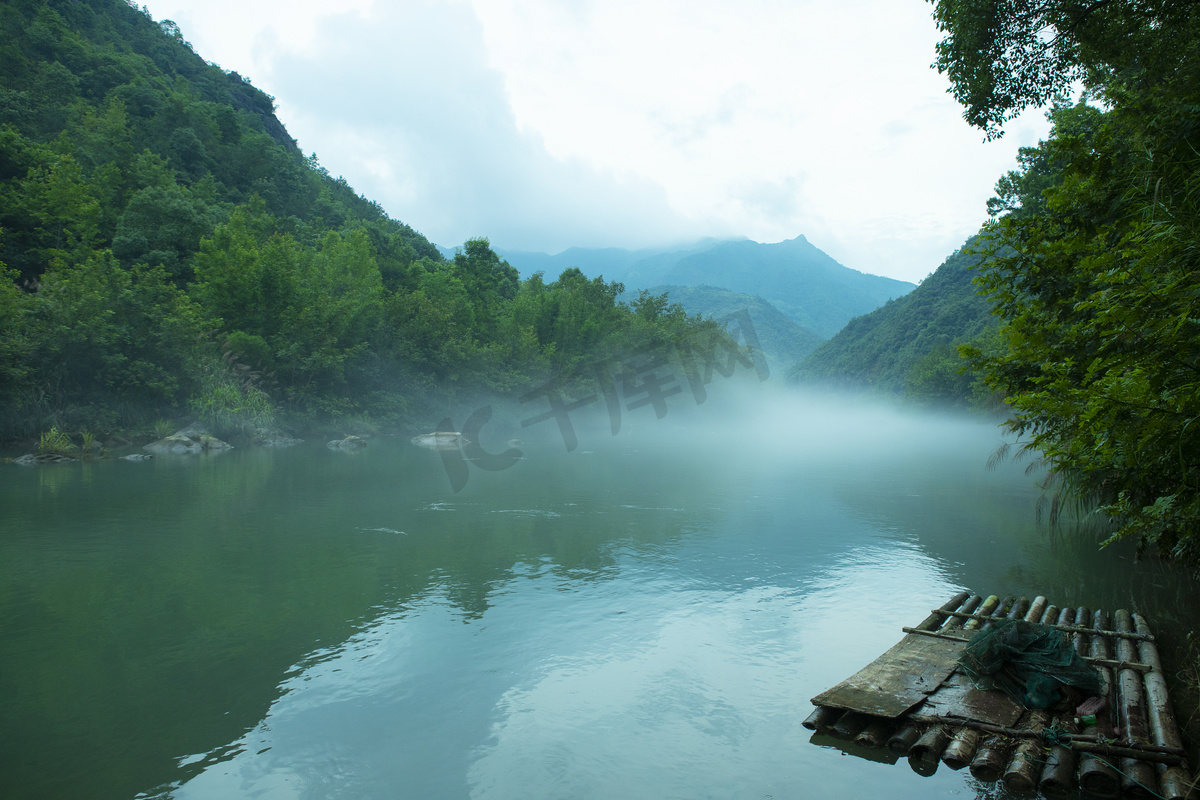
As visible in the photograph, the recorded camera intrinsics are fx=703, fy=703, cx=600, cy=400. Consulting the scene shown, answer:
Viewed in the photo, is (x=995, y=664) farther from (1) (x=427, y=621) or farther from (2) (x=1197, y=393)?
(1) (x=427, y=621)

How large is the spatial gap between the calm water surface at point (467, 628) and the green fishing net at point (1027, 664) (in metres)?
1.33

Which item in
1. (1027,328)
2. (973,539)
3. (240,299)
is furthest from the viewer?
(240,299)

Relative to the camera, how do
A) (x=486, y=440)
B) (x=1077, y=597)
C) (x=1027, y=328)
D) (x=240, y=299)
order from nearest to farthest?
(x=1027, y=328) → (x=1077, y=597) → (x=240, y=299) → (x=486, y=440)

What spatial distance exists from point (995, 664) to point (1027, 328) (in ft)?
12.1

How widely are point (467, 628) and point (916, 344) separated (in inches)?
3760

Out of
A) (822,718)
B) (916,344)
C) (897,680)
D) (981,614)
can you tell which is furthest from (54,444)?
(916,344)

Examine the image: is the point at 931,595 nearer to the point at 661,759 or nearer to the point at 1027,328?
the point at 1027,328

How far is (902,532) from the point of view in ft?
56.7

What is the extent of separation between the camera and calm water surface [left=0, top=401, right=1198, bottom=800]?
20.4ft

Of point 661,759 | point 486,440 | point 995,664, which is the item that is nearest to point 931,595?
point 995,664

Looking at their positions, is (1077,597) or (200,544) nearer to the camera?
(1077,597)

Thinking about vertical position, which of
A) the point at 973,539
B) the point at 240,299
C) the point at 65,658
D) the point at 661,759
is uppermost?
the point at 240,299

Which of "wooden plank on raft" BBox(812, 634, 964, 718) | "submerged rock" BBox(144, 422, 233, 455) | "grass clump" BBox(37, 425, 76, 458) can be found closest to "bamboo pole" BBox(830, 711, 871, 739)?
"wooden plank on raft" BBox(812, 634, 964, 718)

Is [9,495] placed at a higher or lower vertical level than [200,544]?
higher
